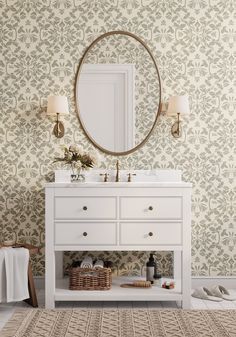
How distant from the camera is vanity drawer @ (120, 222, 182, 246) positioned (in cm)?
411

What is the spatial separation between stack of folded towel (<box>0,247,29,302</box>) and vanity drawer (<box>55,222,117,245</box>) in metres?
0.29

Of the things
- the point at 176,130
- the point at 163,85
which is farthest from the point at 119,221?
the point at 163,85

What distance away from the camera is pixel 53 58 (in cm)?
470

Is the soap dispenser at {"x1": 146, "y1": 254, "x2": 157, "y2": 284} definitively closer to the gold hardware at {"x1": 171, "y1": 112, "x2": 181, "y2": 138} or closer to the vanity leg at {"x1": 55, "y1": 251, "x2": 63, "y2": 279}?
the vanity leg at {"x1": 55, "y1": 251, "x2": 63, "y2": 279}

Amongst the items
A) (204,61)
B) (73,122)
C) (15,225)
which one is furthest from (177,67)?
(15,225)

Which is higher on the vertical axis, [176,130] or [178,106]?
[178,106]

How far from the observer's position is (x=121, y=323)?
3.73 metres

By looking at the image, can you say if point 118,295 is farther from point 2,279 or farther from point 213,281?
point 213,281

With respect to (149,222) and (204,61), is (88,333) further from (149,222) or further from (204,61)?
(204,61)

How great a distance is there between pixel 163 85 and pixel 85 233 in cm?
146

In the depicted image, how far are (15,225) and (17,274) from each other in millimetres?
742

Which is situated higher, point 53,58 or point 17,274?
point 53,58

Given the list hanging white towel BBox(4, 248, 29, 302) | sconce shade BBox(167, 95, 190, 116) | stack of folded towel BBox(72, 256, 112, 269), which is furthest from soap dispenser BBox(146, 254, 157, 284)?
sconce shade BBox(167, 95, 190, 116)

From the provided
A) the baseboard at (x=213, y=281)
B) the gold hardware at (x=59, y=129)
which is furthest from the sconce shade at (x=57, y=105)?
the baseboard at (x=213, y=281)
